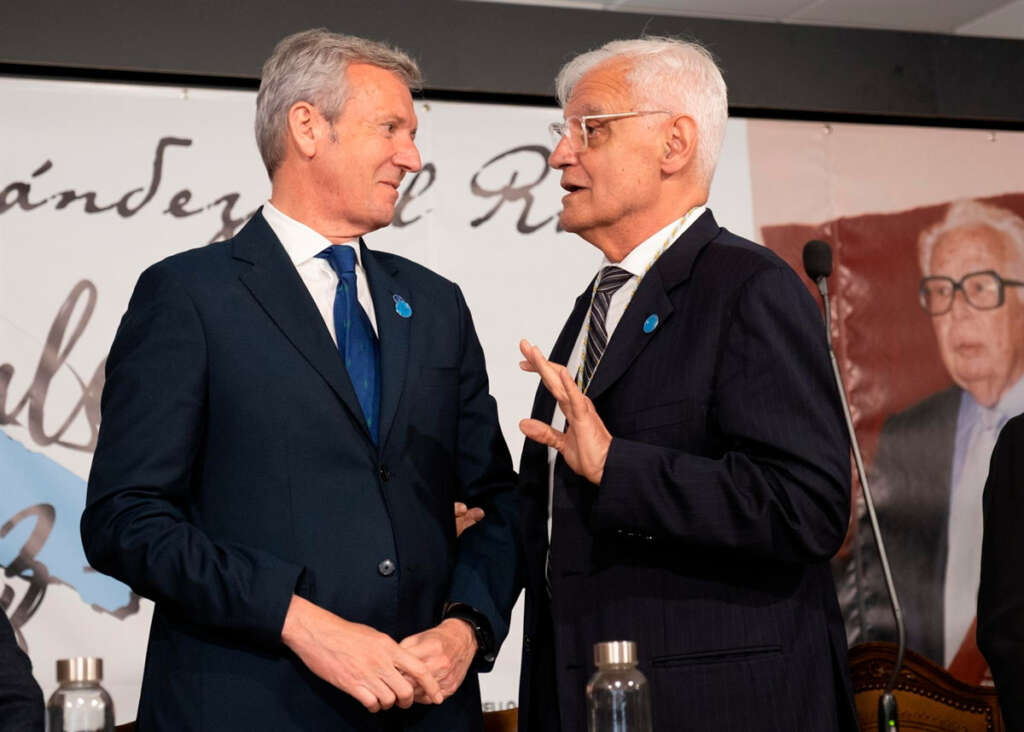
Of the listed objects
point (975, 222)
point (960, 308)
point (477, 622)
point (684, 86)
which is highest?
point (975, 222)

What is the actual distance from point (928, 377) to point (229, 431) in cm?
325

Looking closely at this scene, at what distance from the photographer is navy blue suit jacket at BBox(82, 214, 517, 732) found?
2021 millimetres

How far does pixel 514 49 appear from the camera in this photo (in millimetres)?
4605

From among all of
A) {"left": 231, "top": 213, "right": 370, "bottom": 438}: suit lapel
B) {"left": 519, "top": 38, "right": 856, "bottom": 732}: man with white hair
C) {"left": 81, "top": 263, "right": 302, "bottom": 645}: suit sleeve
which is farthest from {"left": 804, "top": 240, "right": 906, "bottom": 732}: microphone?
{"left": 81, "top": 263, "right": 302, "bottom": 645}: suit sleeve

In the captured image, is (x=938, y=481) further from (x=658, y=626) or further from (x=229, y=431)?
(x=229, y=431)

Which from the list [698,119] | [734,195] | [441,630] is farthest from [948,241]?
[441,630]

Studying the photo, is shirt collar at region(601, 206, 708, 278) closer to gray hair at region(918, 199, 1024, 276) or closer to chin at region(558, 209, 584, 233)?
chin at region(558, 209, 584, 233)

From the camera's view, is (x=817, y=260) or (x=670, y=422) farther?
(x=817, y=260)

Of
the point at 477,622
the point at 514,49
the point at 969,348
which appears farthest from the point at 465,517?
the point at 969,348

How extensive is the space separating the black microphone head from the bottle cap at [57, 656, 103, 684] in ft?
9.01

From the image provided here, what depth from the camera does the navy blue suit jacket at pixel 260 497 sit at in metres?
2.02

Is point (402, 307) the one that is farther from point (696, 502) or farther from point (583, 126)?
point (696, 502)

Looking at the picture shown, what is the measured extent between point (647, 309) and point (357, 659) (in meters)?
0.77

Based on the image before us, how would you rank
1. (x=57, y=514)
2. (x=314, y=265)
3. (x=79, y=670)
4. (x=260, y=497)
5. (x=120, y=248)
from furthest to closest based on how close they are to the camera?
(x=120, y=248) → (x=57, y=514) → (x=314, y=265) → (x=260, y=497) → (x=79, y=670)
